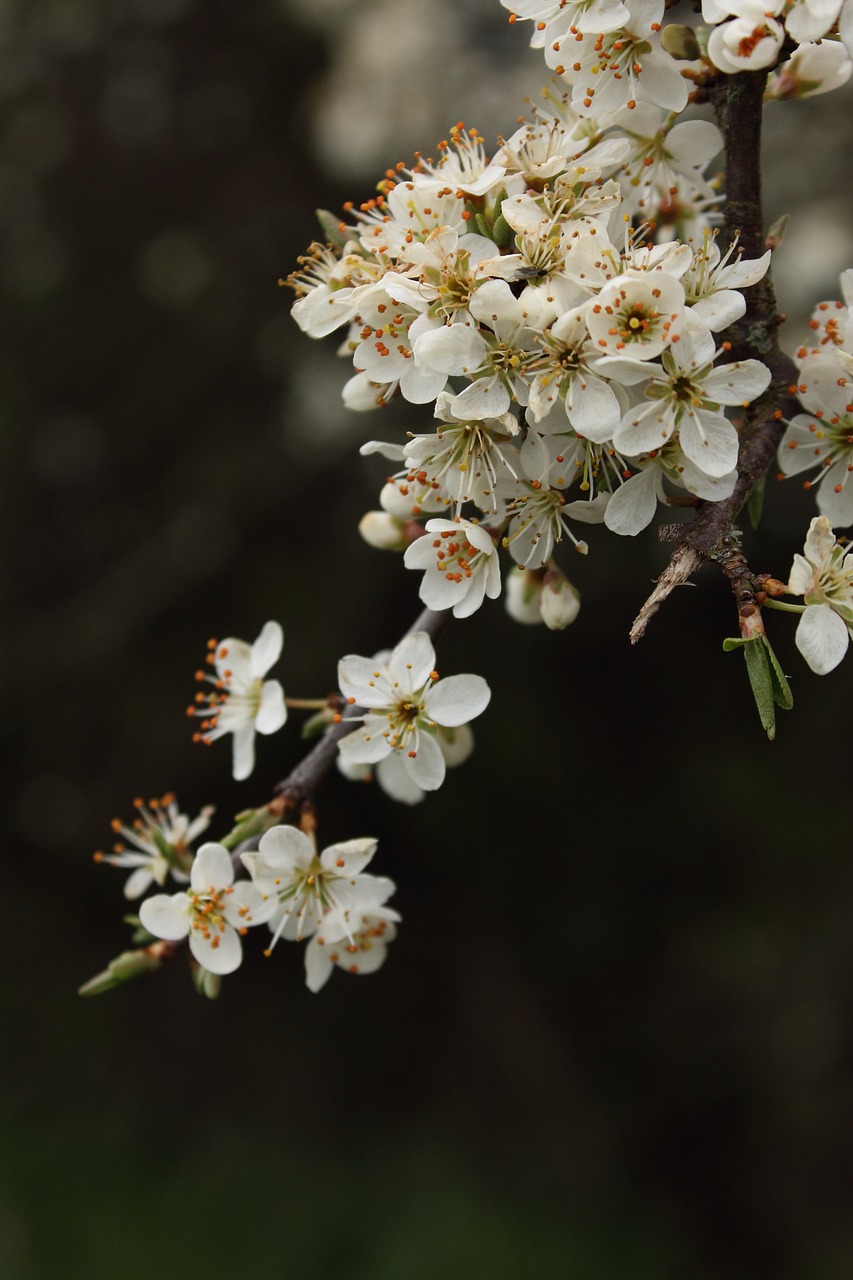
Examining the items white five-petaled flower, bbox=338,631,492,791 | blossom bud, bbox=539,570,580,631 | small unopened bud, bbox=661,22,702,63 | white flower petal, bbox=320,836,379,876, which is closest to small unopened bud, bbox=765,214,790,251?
small unopened bud, bbox=661,22,702,63

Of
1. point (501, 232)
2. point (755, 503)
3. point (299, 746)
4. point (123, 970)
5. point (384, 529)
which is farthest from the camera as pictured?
point (299, 746)

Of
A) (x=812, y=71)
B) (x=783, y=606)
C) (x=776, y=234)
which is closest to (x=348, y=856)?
(x=783, y=606)

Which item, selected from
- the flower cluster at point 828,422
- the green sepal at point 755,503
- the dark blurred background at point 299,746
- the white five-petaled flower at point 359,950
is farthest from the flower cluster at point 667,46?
the dark blurred background at point 299,746

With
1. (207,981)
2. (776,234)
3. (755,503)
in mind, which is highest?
(776,234)

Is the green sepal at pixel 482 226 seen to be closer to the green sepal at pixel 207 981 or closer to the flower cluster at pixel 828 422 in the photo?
the flower cluster at pixel 828 422

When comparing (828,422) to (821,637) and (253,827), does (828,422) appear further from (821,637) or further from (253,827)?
(253,827)

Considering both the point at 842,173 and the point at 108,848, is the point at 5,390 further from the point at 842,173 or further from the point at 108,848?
the point at 842,173

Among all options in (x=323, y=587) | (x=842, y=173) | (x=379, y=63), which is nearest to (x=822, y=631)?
(x=842, y=173)
